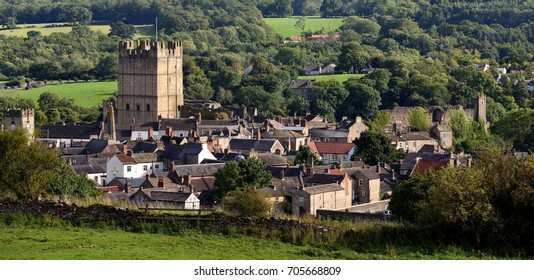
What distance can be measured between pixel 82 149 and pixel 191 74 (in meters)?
43.4

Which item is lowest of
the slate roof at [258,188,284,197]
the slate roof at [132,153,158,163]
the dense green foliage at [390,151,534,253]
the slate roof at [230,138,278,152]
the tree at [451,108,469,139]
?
the tree at [451,108,469,139]

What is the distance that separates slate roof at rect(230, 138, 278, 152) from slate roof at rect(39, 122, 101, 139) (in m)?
8.82

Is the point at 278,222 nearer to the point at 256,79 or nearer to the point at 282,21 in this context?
the point at 256,79

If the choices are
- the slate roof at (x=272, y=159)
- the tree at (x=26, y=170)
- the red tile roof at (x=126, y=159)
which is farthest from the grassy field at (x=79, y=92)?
the tree at (x=26, y=170)

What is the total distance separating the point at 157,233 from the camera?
22.3 m

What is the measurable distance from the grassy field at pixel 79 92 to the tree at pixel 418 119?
75.1ft

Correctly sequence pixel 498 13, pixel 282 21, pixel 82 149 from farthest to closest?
1. pixel 282 21
2. pixel 498 13
3. pixel 82 149

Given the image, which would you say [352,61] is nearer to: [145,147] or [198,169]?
[145,147]

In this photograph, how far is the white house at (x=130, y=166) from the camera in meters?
55.8

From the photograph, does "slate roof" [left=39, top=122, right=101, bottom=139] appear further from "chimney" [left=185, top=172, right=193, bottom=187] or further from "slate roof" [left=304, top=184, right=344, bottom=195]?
"slate roof" [left=304, top=184, right=344, bottom=195]

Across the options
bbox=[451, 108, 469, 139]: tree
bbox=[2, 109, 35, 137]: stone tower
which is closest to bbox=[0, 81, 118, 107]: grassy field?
bbox=[2, 109, 35, 137]: stone tower

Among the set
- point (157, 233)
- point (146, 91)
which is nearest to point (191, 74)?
point (146, 91)

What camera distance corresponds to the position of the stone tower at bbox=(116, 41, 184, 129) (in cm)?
8244

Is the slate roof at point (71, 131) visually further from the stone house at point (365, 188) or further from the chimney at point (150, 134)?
the stone house at point (365, 188)
